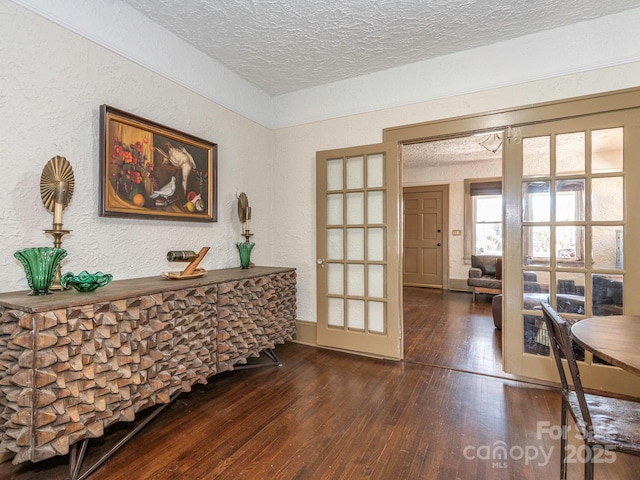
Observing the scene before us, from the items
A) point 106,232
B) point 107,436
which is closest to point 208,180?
point 106,232

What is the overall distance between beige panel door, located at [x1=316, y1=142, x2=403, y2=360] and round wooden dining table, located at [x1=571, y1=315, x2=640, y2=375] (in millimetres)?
1604

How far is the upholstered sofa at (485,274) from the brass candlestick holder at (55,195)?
235 inches

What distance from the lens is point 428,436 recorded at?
1.90m

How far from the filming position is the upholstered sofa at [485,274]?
5711 millimetres

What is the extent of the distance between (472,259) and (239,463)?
19.3ft

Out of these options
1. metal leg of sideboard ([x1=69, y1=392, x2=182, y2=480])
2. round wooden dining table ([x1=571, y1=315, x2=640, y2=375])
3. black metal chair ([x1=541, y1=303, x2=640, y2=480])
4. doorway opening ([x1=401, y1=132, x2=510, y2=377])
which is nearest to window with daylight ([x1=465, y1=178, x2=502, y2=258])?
doorway opening ([x1=401, y1=132, x2=510, y2=377])

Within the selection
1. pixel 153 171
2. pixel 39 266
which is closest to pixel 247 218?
pixel 153 171

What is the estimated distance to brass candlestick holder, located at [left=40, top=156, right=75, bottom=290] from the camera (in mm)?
1833

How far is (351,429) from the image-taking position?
198 cm

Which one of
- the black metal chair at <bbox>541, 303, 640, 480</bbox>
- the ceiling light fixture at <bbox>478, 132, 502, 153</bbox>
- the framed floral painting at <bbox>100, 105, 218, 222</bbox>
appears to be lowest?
the black metal chair at <bbox>541, 303, 640, 480</bbox>

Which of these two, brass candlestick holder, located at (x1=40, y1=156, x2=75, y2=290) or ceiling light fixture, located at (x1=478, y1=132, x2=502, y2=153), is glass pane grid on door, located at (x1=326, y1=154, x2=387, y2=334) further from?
ceiling light fixture, located at (x1=478, y1=132, x2=502, y2=153)

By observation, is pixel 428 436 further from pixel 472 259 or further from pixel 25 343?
pixel 472 259

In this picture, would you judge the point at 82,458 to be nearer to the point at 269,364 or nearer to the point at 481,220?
the point at 269,364

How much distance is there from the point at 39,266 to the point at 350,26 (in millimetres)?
2640
